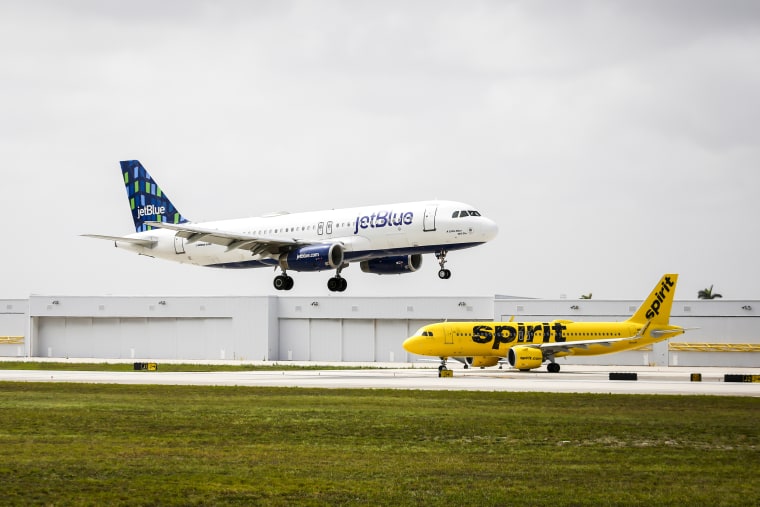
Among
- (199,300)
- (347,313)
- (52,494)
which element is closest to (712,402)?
(52,494)

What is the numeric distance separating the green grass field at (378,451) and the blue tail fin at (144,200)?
3111 cm

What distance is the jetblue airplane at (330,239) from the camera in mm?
59875

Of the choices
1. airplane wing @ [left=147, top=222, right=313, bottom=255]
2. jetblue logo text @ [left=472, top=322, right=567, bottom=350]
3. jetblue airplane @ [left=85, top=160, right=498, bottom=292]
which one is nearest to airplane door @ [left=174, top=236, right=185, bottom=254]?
jetblue airplane @ [left=85, top=160, right=498, bottom=292]

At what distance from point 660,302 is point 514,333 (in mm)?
13907

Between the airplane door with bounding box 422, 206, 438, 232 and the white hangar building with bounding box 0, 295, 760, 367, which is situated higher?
the airplane door with bounding box 422, 206, 438, 232

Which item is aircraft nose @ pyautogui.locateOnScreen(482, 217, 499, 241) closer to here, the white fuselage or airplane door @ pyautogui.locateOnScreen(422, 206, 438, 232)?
the white fuselage

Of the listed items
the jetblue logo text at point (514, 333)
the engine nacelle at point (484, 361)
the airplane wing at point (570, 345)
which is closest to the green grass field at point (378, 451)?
the jetblue logo text at point (514, 333)

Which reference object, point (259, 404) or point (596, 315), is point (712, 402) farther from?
point (596, 315)

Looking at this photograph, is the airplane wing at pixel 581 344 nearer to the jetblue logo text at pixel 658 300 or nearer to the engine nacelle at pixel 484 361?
the jetblue logo text at pixel 658 300

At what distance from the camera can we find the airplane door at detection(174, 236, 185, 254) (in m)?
73.3

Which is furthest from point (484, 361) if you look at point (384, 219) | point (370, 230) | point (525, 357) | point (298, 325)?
point (298, 325)

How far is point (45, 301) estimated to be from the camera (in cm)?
13262

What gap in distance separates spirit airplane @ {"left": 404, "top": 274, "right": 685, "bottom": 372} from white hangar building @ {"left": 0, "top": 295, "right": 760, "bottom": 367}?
15783 mm

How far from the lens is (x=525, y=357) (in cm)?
8638
